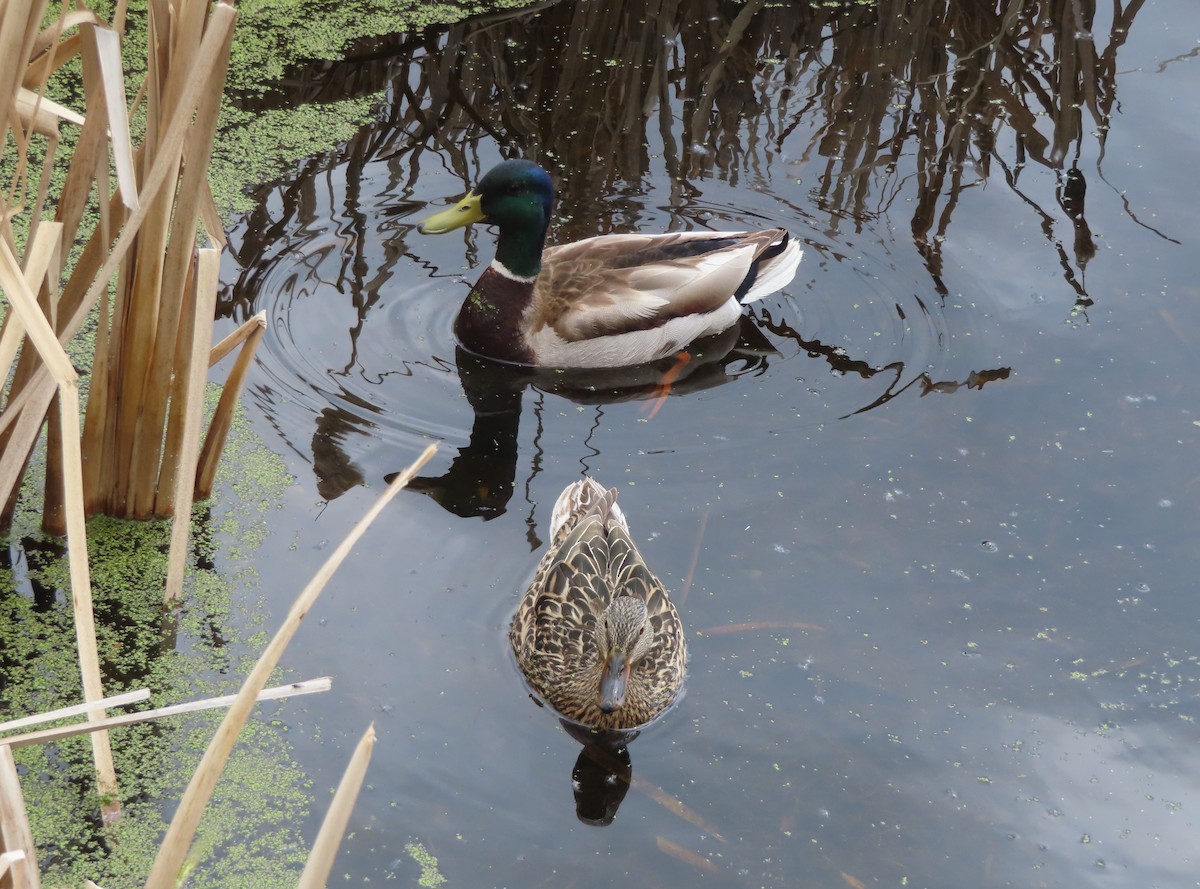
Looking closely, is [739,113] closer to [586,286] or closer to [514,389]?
[586,286]

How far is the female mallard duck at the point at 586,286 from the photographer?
543 cm

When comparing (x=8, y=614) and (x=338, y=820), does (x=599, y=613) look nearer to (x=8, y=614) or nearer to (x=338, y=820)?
(x=8, y=614)

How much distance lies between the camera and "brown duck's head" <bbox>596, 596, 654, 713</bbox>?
371 centimetres

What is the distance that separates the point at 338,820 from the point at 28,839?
62 cm

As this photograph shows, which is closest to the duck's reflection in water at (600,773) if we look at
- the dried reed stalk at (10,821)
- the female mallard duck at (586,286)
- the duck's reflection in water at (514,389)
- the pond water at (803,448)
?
the pond water at (803,448)

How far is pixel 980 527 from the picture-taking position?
461 centimetres

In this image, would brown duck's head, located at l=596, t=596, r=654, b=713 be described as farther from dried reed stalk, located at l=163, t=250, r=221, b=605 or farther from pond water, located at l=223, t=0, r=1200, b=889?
dried reed stalk, located at l=163, t=250, r=221, b=605

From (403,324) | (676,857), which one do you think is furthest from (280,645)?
(403,324)

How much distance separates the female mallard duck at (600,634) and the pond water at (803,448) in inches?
3.9

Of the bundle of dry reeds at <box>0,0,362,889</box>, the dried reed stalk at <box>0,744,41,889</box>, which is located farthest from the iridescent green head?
the dried reed stalk at <box>0,744,41,889</box>

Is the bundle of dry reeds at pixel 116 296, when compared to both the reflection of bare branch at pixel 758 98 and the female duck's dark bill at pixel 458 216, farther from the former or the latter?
the reflection of bare branch at pixel 758 98

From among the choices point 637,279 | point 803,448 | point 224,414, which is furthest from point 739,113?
point 224,414

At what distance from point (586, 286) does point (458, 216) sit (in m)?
0.60

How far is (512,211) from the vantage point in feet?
18.1
